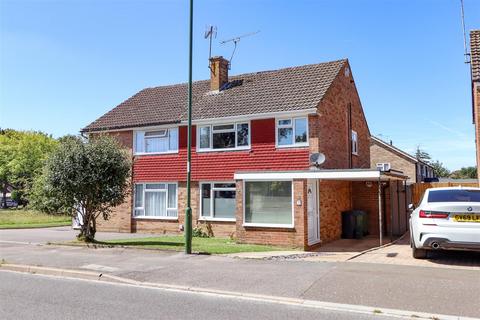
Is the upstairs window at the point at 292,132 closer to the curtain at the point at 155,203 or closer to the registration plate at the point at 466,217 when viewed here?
the curtain at the point at 155,203

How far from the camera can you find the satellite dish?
14.9 m

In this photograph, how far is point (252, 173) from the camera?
47.1 ft

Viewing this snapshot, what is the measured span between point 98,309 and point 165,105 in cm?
1537

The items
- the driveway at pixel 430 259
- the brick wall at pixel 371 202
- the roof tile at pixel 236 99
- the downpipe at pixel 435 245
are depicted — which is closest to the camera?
the downpipe at pixel 435 245

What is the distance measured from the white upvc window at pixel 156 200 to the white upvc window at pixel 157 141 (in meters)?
1.51

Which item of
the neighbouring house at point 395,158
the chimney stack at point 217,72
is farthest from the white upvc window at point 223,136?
the neighbouring house at point 395,158

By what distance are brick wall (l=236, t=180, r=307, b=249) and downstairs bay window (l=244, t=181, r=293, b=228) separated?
0.17 metres

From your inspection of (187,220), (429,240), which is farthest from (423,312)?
(187,220)

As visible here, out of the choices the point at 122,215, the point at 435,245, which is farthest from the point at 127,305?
the point at 122,215

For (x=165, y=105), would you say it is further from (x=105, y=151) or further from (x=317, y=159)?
(x=317, y=159)

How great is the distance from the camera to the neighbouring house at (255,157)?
562 inches

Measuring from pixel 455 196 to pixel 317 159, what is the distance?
17.8ft

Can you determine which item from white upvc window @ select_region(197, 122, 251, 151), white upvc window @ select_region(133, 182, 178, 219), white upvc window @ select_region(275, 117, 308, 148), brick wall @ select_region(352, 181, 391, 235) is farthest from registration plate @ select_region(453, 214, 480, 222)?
white upvc window @ select_region(133, 182, 178, 219)

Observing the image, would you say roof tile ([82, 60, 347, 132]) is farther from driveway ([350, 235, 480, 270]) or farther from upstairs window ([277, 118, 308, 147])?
driveway ([350, 235, 480, 270])
